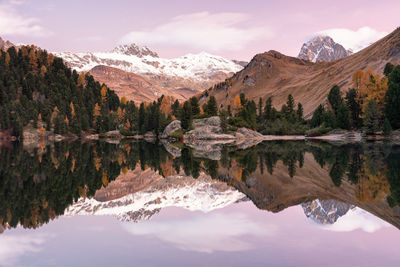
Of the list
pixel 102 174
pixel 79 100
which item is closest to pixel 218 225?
pixel 102 174

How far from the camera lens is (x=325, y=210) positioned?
1611 centimetres

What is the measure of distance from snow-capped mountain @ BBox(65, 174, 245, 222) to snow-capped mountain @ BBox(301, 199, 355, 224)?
4.13 meters

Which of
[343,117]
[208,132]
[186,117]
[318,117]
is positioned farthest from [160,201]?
[318,117]

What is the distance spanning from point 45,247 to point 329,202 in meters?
12.6

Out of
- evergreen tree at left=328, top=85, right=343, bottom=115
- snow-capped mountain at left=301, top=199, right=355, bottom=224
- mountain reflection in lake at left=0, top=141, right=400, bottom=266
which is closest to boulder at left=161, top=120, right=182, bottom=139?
evergreen tree at left=328, top=85, right=343, bottom=115

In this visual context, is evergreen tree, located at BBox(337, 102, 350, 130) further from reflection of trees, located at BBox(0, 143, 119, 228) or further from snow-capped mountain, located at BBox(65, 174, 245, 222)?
snow-capped mountain, located at BBox(65, 174, 245, 222)

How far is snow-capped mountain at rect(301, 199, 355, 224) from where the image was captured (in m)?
14.6

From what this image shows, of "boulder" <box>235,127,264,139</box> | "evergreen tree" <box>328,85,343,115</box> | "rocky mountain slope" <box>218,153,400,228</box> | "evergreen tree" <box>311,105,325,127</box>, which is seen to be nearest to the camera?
"rocky mountain slope" <box>218,153,400,228</box>

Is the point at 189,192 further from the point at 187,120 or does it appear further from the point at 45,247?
the point at 187,120

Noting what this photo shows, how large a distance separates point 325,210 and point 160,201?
8.81 metres

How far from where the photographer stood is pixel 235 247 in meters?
11.5

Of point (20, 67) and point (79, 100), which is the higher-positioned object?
point (20, 67)

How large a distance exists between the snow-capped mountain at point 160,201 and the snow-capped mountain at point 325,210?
4132mm

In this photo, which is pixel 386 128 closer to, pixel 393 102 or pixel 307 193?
pixel 393 102
